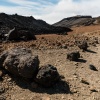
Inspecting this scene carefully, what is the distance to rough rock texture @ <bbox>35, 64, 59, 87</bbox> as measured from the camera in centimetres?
1393

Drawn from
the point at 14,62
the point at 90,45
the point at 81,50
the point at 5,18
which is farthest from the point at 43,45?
the point at 5,18

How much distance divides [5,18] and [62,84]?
3583 centimetres

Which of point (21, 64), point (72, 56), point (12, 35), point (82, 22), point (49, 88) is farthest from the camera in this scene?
point (82, 22)

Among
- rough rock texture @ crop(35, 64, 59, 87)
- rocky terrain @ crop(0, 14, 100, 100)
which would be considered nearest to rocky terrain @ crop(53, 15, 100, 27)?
rocky terrain @ crop(0, 14, 100, 100)

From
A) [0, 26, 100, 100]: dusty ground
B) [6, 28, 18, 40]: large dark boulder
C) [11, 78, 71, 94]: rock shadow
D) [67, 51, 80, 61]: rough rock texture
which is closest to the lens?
[0, 26, 100, 100]: dusty ground

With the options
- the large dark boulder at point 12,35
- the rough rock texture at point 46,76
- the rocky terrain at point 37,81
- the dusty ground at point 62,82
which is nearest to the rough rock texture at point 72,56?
the dusty ground at point 62,82

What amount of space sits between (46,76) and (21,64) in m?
1.39

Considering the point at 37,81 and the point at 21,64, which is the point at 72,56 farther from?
the point at 21,64

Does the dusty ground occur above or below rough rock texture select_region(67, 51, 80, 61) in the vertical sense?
below

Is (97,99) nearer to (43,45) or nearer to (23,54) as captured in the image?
(23,54)

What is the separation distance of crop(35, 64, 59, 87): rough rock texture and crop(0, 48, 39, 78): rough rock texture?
38cm

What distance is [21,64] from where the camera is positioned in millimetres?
13914

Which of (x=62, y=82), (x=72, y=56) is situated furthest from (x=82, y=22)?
(x=62, y=82)

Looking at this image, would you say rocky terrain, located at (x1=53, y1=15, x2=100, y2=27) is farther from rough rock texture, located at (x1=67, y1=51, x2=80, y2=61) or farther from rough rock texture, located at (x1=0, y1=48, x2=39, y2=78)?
rough rock texture, located at (x1=0, y1=48, x2=39, y2=78)
